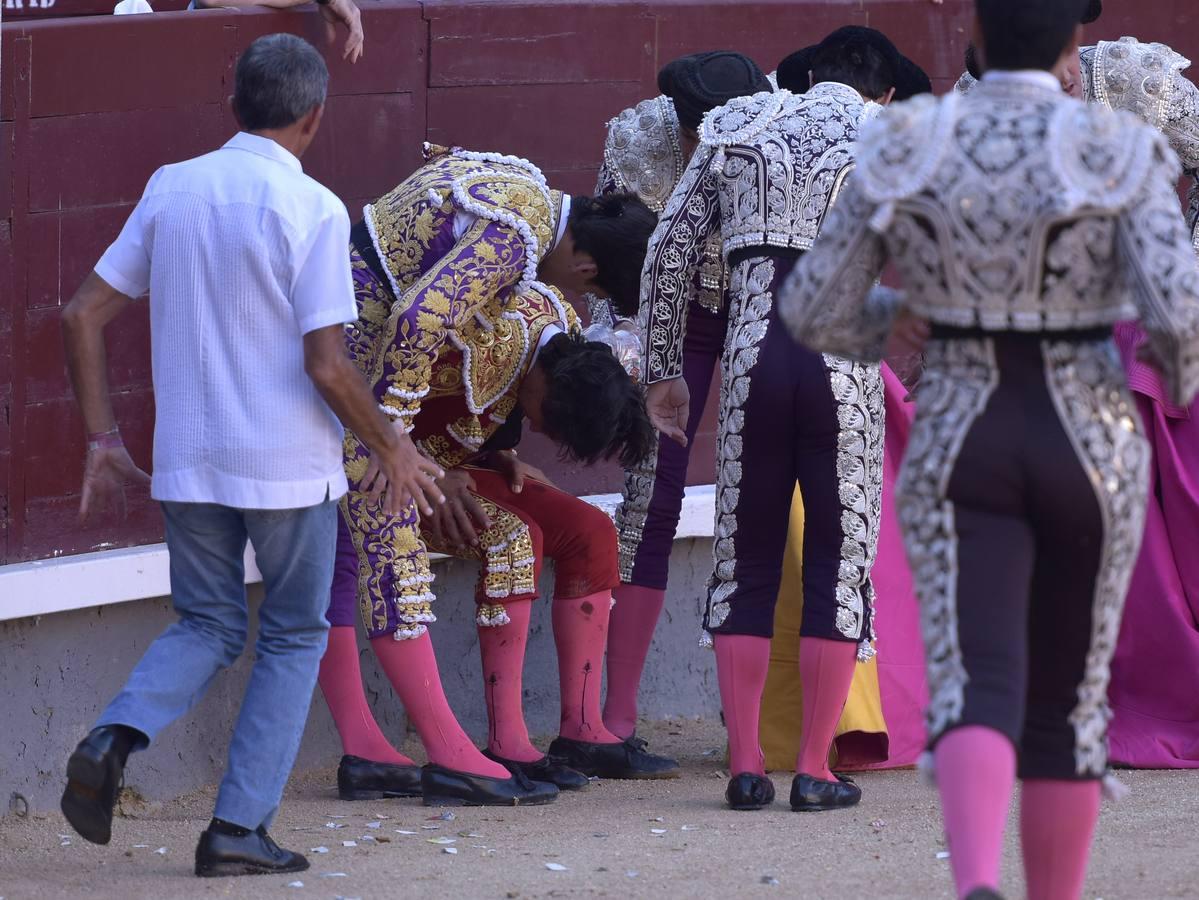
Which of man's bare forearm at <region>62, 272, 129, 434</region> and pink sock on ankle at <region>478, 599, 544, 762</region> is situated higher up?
man's bare forearm at <region>62, 272, 129, 434</region>

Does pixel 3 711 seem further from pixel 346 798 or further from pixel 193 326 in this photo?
pixel 193 326

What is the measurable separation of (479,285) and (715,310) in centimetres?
90

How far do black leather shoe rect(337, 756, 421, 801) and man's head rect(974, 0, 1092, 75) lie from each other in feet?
8.25

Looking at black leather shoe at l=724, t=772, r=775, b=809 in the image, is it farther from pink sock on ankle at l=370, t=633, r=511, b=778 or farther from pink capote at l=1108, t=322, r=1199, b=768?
pink capote at l=1108, t=322, r=1199, b=768

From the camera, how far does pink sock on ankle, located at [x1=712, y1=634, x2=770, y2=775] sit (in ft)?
15.2

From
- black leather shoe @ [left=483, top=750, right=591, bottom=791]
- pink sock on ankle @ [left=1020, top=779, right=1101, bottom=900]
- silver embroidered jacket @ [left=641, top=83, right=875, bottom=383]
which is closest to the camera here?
pink sock on ankle @ [left=1020, top=779, right=1101, bottom=900]

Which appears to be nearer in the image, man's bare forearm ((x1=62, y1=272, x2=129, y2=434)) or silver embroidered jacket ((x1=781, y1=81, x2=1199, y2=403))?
silver embroidered jacket ((x1=781, y1=81, x2=1199, y2=403))

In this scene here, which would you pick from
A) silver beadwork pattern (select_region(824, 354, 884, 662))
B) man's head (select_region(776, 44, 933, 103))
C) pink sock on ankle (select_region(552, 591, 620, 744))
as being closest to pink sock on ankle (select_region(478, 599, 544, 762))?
pink sock on ankle (select_region(552, 591, 620, 744))

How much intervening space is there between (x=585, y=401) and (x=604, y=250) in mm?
350

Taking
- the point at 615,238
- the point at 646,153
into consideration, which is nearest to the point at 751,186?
the point at 615,238

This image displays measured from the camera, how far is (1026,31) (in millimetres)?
2951

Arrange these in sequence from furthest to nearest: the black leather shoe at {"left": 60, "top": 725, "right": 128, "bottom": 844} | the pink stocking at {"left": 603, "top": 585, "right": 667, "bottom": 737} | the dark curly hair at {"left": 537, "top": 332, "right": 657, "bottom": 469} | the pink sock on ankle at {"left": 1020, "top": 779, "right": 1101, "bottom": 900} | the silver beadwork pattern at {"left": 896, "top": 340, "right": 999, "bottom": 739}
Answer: the pink stocking at {"left": 603, "top": 585, "right": 667, "bottom": 737} < the dark curly hair at {"left": 537, "top": 332, "right": 657, "bottom": 469} < the black leather shoe at {"left": 60, "top": 725, "right": 128, "bottom": 844} < the pink sock on ankle at {"left": 1020, "top": 779, "right": 1101, "bottom": 900} < the silver beadwork pattern at {"left": 896, "top": 340, "right": 999, "bottom": 739}

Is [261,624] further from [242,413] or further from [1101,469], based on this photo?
[1101,469]

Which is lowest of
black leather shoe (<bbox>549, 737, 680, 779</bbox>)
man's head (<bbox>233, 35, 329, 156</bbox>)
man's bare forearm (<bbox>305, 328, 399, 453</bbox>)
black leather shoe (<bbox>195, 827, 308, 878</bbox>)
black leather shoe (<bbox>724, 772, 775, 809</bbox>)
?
black leather shoe (<bbox>549, 737, 680, 779</bbox>)
